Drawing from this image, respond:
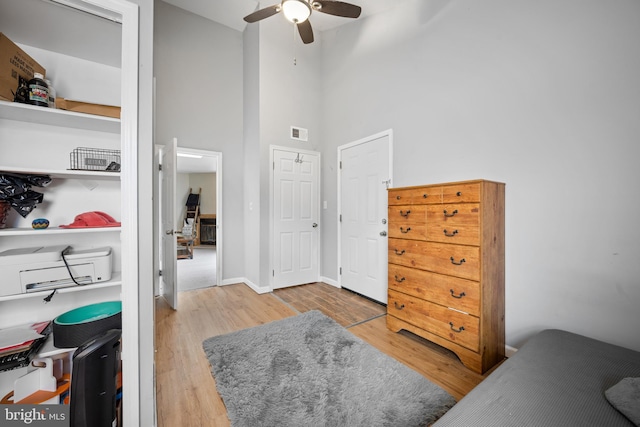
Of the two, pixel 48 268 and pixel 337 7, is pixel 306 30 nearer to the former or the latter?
pixel 337 7

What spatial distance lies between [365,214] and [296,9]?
233 centimetres

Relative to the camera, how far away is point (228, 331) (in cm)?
251

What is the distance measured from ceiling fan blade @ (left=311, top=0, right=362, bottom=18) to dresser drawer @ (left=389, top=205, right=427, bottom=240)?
1842 millimetres

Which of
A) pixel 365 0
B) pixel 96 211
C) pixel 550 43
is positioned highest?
pixel 365 0

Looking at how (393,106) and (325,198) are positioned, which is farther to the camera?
(325,198)

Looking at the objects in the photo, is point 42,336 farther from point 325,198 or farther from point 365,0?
point 365,0

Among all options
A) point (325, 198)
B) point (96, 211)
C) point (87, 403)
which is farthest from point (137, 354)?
point (325, 198)

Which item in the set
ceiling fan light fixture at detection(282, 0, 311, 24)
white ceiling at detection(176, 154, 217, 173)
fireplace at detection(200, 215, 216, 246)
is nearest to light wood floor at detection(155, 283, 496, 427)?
ceiling fan light fixture at detection(282, 0, 311, 24)

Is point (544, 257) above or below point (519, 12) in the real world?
below

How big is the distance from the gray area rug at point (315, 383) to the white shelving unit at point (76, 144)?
0.67 meters

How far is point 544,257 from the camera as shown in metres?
1.87

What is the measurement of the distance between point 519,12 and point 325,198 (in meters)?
2.95

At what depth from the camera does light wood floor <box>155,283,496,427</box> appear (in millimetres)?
1611

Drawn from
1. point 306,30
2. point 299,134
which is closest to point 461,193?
point 306,30
